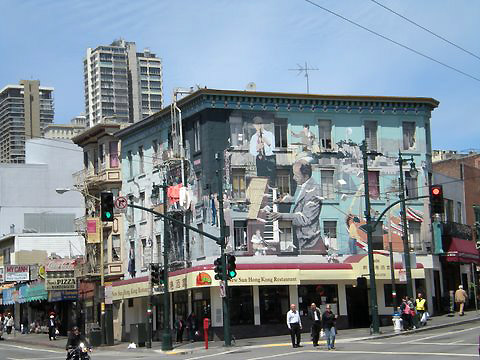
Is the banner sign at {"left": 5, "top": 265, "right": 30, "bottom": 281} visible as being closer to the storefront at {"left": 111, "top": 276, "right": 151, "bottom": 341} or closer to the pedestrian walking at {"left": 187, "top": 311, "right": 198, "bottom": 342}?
the storefront at {"left": 111, "top": 276, "right": 151, "bottom": 341}

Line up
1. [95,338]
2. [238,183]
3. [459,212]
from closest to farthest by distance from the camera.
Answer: [95,338]
[238,183]
[459,212]

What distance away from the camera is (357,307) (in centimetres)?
5316

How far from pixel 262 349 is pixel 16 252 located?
42.3 m

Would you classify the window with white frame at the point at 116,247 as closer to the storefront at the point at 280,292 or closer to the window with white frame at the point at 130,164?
the window with white frame at the point at 130,164

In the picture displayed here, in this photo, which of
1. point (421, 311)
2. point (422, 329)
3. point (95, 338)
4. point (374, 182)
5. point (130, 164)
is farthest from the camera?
point (130, 164)

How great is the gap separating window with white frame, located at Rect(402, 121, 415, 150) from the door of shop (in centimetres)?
957

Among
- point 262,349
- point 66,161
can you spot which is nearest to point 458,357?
point 262,349

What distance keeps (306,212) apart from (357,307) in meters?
6.51

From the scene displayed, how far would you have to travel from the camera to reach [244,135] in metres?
52.1

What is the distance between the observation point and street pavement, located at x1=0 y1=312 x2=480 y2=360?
31.8m

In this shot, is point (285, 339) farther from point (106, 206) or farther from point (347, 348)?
point (106, 206)

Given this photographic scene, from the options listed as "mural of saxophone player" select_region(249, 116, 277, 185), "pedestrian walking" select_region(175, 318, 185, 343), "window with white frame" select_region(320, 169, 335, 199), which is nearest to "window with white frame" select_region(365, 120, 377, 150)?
"window with white frame" select_region(320, 169, 335, 199)

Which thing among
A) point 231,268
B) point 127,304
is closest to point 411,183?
point 231,268

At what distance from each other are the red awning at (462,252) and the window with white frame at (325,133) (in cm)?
1044
